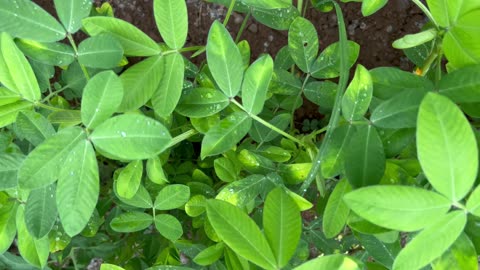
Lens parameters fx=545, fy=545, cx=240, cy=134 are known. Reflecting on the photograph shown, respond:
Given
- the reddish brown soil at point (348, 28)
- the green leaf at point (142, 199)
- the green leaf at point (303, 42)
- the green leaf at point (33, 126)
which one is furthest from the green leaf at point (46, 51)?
the reddish brown soil at point (348, 28)

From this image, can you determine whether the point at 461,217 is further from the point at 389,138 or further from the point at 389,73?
the point at 389,73

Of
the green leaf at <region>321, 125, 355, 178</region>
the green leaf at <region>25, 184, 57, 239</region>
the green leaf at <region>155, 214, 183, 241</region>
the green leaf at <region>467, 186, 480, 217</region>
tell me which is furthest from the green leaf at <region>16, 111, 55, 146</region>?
the green leaf at <region>467, 186, 480, 217</region>

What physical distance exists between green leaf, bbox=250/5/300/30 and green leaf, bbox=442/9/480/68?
39cm

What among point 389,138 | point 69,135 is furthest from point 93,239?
point 389,138

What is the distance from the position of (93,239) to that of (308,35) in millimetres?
814

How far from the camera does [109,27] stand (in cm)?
95

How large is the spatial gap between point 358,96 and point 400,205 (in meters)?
0.22

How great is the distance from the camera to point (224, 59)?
0.93 meters

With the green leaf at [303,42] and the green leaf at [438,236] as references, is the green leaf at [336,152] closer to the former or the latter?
the green leaf at [438,236]

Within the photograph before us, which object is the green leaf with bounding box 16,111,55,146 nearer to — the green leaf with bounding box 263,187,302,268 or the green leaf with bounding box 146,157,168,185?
the green leaf with bounding box 146,157,168,185

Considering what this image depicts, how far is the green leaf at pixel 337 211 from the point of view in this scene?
919 millimetres

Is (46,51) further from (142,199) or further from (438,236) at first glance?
(438,236)

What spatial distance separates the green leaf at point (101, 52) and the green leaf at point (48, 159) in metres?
0.14

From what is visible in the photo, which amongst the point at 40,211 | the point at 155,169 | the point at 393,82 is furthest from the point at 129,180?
the point at 393,82
